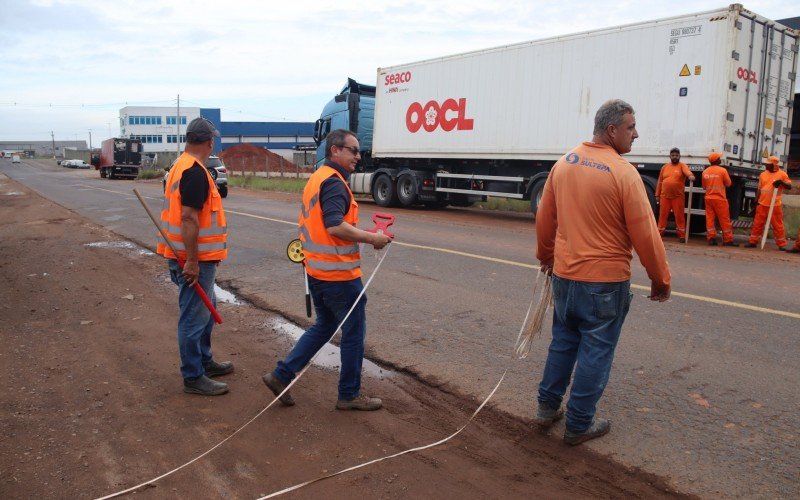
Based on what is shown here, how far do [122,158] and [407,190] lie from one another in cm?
3397

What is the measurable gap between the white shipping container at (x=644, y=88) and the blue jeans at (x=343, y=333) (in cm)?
1067

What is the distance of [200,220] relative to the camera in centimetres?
439

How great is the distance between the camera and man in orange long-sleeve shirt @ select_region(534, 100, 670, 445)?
11.8 feet

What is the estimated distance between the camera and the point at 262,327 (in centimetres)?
640

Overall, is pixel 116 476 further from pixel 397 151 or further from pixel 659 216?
pixel 397 151

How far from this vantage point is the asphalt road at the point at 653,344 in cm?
377

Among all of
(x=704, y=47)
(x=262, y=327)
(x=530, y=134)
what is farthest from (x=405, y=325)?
(x=530, y=134)

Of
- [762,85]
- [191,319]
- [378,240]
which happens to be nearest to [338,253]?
[378,240]

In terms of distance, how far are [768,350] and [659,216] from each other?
8.32 meters

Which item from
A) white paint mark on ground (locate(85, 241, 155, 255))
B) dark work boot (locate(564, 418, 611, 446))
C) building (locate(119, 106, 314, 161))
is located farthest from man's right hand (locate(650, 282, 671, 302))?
building (locate(119, 106, 314, 161))

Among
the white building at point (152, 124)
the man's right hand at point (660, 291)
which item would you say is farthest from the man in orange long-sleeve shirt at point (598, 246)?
the white building at point (152, 124)

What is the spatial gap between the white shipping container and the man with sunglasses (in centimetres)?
1064

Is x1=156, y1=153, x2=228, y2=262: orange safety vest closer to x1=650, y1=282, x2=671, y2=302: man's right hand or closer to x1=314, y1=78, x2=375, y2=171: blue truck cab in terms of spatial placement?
x1=650, y1=282, x2=671, y2=302: man's right hand

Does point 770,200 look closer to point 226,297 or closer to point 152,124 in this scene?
point 226,297
